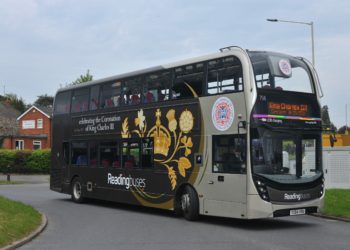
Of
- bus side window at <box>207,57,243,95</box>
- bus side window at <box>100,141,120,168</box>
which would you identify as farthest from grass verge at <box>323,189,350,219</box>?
bus side window at <box>100,141,120,168</box>

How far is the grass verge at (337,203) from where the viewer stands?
51.9ft

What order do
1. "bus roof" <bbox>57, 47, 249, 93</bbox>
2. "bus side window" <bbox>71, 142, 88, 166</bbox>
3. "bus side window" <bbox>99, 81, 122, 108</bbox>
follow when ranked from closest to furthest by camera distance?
"bus roof" <bbox>57, 47, 249, 93</bbox> → "bus side window" <bbox>99, 81, 122, 108</bbox> → "bus side window" <bbox>71, 142, 88, 166</bbox>

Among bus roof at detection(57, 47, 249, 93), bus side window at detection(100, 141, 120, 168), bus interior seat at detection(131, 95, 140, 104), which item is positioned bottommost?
bus side window at detection(100, 141, 120, 168)

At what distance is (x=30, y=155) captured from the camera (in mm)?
43594

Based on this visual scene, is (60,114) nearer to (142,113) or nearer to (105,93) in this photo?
(105,93)

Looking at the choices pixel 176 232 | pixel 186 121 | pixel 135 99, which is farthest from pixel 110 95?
pixel 176 232

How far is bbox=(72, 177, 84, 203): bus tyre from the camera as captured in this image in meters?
20.2

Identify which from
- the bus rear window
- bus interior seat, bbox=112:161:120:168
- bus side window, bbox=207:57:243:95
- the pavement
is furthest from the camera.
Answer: the pavement

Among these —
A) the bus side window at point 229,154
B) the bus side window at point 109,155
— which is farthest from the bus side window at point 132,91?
the bus side window at point 229,154

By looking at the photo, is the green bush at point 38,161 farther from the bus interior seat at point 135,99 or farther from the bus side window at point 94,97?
the bus interior seat at point 135,99

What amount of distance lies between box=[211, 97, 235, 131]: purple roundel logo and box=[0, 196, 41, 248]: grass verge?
503 cm

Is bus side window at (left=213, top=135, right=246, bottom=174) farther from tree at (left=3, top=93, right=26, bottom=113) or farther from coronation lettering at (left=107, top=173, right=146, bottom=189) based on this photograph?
tree at (left=3, top=93, right=26, bottom=113)

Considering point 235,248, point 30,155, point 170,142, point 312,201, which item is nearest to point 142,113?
point 170,142

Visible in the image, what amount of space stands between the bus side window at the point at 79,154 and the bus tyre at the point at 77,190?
64cm
